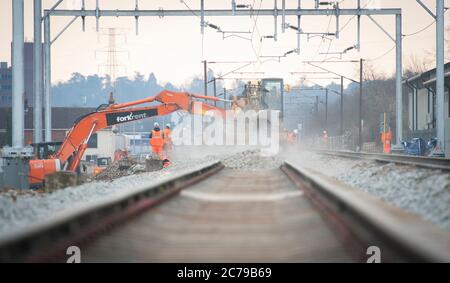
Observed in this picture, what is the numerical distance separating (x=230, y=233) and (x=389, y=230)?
1.96 meters

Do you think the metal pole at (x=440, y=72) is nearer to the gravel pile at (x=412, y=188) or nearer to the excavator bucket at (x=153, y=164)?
the excavator bucket at (x=153, y=164)

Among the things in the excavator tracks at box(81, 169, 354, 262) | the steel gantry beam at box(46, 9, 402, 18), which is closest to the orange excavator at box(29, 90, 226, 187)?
the steel gantry beam at box(46, 9, 402, 18)

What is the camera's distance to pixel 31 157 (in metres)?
21.8

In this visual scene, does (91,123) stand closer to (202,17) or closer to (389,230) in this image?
(202,17)

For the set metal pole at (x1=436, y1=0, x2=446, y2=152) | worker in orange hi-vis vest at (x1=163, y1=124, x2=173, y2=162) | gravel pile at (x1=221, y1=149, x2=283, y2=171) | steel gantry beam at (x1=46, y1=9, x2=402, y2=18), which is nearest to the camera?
gravel pile at (x1=221, y1=149, x2=283, y2=171)

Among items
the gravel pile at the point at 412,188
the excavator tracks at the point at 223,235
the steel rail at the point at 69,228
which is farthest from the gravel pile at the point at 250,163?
the steel rail at the point at 69,228

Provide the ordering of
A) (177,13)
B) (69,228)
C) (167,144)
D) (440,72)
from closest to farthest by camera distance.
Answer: (69,228)
(440,72)
(177,13)
(167,144)

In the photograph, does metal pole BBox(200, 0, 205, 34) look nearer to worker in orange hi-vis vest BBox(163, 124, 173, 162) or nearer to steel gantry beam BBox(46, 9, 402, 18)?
steel gantry beam BBox(46, 9, 402, 18)

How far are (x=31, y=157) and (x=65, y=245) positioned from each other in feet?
57.0

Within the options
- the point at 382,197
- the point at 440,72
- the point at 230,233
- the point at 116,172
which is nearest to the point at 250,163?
the point at 116,172

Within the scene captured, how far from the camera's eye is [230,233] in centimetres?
625

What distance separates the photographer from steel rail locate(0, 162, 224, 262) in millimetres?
4394

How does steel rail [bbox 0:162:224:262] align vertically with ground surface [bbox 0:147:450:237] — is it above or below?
above

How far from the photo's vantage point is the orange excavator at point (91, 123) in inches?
843
